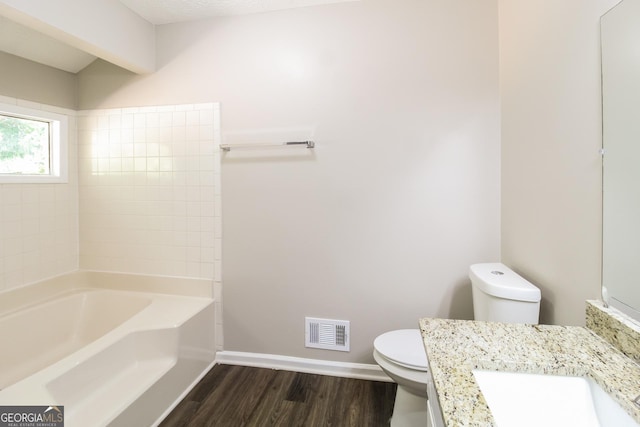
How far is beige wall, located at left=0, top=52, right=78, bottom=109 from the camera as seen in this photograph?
195cm

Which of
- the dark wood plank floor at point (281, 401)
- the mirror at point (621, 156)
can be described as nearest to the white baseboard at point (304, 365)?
the dark wood plank floor at point (281, 401)

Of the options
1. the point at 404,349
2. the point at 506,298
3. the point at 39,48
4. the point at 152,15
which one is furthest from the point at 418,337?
the point at 39,48

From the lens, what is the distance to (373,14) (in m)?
1.89

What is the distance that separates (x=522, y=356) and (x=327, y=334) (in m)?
1.35

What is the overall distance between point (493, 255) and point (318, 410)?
135 centimetres

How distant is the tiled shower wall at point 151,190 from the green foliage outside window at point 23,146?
0.70 feet

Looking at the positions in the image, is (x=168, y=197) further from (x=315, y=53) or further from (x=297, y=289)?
(x=315, y=53)

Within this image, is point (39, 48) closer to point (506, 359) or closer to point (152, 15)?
point (152, 15)

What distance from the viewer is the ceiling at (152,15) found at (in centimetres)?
189

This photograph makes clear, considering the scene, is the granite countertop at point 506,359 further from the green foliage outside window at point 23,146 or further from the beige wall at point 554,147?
the green foliage outside window at point 23,146

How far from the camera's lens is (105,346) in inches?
61.8

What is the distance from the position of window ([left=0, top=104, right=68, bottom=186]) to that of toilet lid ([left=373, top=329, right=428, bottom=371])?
8.34ft

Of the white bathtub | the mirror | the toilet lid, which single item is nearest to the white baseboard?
the white bathtub

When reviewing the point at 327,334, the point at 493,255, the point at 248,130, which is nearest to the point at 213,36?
the point at 248,130
